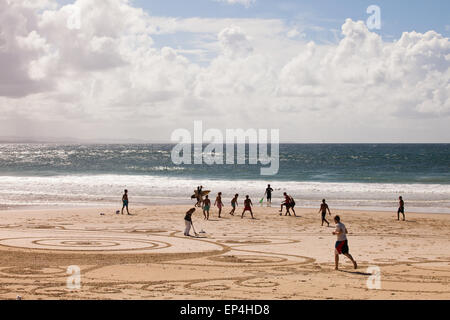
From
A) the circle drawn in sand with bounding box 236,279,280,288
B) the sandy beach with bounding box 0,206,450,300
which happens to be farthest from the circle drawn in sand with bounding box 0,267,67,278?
the circle drawn in sand with bounding box 236,279,280,288

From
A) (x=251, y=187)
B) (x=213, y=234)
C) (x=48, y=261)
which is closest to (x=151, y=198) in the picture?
(x=251, y=187)

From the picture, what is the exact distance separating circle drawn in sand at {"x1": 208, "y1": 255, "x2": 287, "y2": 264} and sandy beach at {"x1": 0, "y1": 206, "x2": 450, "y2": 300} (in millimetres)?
33

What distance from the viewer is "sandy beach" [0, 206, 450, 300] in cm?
1251

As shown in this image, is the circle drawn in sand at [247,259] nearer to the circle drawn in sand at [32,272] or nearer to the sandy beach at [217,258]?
the sandy beach at [217,258]

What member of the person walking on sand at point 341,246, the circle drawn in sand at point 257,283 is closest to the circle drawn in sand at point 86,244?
the circle drawn in sand at point 257,283

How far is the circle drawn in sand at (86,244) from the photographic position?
62.0ft

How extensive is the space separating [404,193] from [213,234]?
100 ft

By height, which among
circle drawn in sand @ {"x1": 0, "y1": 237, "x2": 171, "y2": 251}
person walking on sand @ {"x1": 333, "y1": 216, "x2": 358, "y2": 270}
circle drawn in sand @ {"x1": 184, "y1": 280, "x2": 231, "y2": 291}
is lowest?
circle drawn in sand @ {"x1": 0, "y1": 237, "x2": 171, "y2": 251}

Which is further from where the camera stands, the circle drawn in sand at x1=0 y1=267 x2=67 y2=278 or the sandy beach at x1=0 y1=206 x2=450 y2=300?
the circle drawn in sand at x1=0 y1=267 x2=67 y2=278

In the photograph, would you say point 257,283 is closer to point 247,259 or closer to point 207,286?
point 207,286

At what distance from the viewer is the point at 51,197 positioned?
144ft

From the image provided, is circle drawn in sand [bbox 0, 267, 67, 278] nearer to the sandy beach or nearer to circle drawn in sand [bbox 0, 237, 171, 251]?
the sandy beach

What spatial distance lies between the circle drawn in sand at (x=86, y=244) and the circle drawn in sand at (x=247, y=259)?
3.30 metres
